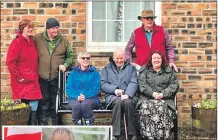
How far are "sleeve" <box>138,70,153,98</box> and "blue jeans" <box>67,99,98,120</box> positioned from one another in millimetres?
726

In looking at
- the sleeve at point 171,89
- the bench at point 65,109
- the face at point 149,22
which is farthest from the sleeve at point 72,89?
the face at point 149,22

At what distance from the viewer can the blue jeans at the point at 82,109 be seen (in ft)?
23.1

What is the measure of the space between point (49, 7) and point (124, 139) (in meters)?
2.46

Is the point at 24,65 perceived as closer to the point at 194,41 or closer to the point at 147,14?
the point at 147,14

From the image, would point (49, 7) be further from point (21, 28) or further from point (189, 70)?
point (189, 70)

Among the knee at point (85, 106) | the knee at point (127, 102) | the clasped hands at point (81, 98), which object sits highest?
the clasped hands at point (81, 98)

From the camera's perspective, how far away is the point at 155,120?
6.88 metres

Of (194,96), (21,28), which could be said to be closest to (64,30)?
(21,28)

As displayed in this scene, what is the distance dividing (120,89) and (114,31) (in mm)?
1482

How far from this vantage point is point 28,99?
7.50 m

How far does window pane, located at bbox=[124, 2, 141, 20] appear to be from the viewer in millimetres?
8398

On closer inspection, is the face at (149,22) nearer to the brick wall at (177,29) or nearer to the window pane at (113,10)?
the brick wall at (177,29)

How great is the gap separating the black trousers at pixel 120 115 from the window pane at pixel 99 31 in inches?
65.6

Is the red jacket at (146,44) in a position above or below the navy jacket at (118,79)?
above
